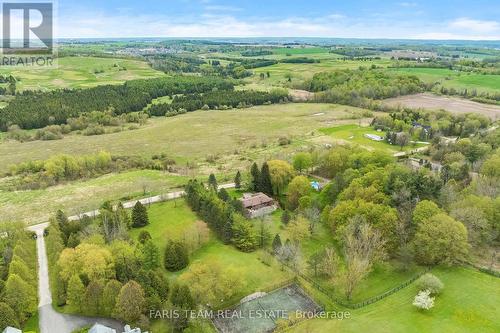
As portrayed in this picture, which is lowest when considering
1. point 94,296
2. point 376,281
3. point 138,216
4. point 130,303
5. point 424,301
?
point 94,296

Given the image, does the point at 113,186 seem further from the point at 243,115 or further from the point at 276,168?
the point at 243,115

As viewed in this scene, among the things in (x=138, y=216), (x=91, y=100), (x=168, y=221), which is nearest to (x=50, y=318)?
(x=138, y=216)

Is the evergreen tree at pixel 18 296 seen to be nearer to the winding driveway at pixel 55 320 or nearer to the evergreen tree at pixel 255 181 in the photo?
the winding driveway at pixel 55 320

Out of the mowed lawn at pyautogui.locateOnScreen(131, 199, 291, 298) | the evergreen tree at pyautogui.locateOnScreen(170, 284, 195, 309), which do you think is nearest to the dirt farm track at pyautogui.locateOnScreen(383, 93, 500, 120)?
the mowed lawn at pyautogui.locateOnScreen(131, 199, 291, 298)

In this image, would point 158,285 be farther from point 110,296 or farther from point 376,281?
point 376,281

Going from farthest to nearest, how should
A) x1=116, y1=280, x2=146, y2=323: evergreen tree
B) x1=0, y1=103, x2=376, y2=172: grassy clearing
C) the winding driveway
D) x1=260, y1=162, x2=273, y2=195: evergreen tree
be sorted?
x1=0, y1=103, x2=376, y2=172: grassy clearing < x1=260, y1=162, x2=273, y2=195: evergreen tree < the winding driveway < x1=116, y1=280, x2=146, y2=323: evergreen tree

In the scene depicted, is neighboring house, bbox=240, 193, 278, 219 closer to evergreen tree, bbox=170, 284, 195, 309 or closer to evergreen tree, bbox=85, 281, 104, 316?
evergreen tree, bbox=170, 284, 195, 309

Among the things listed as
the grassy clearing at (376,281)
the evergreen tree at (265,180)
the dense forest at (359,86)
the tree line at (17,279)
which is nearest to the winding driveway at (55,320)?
the tree line at (17,279)
